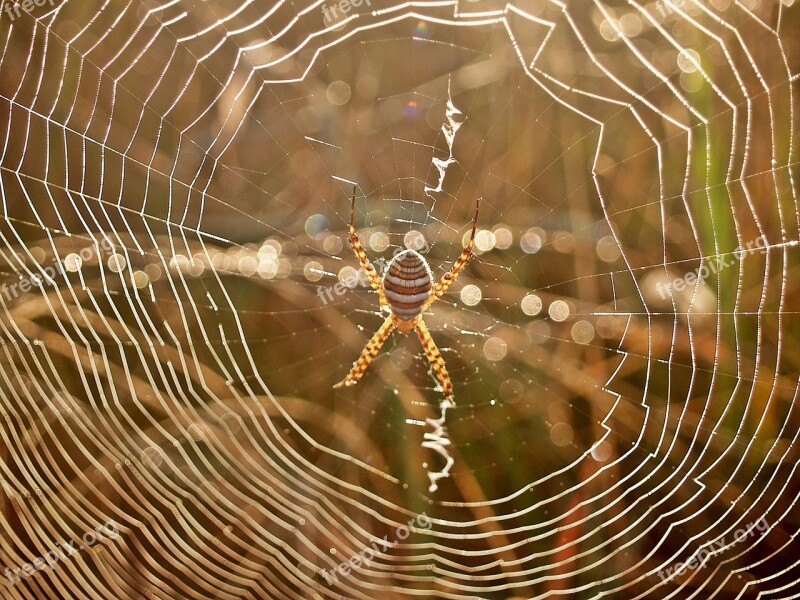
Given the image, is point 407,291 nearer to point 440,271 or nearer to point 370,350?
point 370,350

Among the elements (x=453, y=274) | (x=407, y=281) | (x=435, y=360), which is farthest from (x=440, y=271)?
(x=407, y=281)

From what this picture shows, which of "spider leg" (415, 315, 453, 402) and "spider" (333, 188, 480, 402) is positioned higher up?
"spider" (333, 188, 480, 402)

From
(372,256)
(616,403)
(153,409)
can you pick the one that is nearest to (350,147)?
(372,256)

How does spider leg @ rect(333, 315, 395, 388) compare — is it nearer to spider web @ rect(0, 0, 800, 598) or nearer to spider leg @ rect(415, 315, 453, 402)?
spider leg @ rect(415, 315, 453, 402)

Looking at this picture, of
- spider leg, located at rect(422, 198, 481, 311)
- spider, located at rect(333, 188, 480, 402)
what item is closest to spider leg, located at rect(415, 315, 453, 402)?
spider, located at rect(333, 188, 480, 402)

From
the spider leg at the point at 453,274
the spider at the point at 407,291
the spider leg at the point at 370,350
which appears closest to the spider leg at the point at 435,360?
the spider at the point at 407,291

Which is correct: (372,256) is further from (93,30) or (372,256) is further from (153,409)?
(93,30)

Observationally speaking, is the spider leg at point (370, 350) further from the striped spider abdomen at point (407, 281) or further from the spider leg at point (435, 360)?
the striped spider abdomen at point (407, 281)
